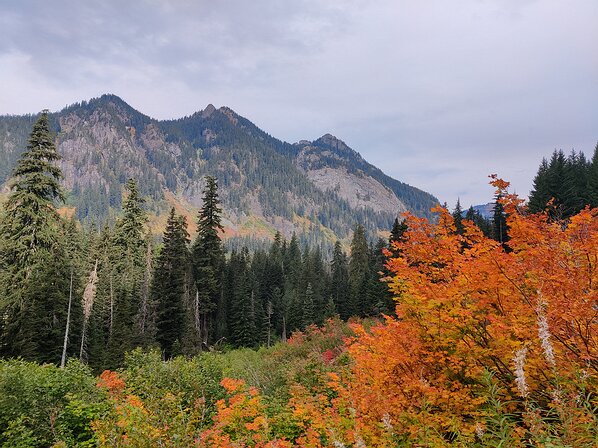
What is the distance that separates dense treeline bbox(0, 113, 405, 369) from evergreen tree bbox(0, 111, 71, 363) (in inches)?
2.2

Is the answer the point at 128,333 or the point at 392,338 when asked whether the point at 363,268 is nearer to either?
the point at 128,333

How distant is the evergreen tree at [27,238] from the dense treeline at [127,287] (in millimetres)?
55

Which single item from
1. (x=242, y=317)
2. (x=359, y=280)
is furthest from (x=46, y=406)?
(x=359, y=280)

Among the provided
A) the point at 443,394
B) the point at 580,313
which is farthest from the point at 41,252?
the point at 580,313

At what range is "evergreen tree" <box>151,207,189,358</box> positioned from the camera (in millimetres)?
33781

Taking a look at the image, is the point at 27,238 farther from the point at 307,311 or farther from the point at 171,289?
the point at 307,311

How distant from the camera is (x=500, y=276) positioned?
5.65m

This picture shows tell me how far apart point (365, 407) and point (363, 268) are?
186ft

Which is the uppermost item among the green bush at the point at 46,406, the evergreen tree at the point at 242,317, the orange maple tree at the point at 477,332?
the orange maple tree at the point at 477,332

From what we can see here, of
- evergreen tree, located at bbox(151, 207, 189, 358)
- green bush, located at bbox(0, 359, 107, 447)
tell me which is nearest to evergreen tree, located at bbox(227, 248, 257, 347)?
evergreen tree, located at bbox(151, 207, 189, 358)

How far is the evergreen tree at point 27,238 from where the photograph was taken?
63.0 feet

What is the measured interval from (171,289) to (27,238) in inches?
645

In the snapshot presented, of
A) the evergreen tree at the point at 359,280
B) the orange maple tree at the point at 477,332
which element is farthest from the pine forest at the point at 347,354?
the evergreen tree at the point at 359,280

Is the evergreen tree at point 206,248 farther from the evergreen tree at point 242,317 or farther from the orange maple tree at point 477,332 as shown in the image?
the orange maple tree at point 477,332
